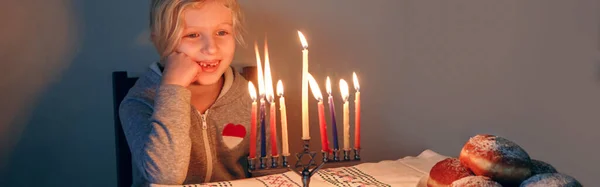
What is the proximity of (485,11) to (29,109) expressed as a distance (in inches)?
53.6

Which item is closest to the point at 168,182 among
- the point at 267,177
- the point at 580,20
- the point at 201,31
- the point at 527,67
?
the point at 267,177

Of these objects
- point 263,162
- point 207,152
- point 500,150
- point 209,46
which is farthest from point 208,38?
point 500,150

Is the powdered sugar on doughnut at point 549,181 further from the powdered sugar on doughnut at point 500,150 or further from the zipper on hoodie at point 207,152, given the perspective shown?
the zipper on hoodie at point 207,152

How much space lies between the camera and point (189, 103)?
3.99 ft

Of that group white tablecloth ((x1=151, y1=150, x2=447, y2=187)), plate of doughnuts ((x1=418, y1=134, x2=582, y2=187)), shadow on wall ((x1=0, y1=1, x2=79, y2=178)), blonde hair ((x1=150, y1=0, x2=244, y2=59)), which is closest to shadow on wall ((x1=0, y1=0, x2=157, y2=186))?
shadow on wall ((x1=0, y1=1, x2=79, y2=178))

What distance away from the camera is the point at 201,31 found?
1.28 metres

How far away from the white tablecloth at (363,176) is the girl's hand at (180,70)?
0.79 feet

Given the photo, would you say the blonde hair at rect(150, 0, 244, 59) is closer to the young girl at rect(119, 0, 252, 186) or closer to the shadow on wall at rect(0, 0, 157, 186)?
the young girl at rect(119, 0, 252, 186)

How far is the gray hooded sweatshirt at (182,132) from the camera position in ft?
3.79

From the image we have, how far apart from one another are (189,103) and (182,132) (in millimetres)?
69

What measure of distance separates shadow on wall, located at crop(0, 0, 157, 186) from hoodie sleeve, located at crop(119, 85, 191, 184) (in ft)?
1.24

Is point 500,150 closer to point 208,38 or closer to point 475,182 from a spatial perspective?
point 475,182

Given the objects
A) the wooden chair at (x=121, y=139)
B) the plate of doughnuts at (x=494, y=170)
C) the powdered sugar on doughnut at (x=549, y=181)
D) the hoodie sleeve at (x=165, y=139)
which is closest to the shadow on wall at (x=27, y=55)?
the wooden chair at (x=121, y=139)

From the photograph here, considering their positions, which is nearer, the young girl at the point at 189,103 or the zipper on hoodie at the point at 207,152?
the young girl at the point at 189,103
